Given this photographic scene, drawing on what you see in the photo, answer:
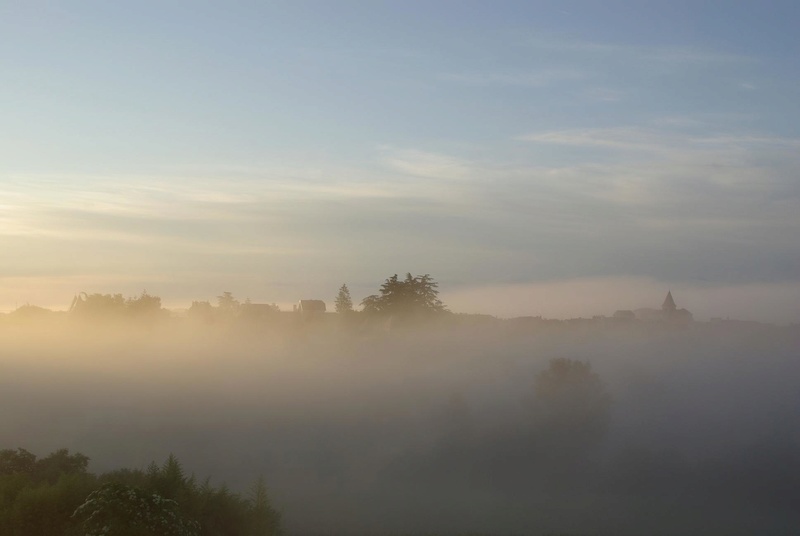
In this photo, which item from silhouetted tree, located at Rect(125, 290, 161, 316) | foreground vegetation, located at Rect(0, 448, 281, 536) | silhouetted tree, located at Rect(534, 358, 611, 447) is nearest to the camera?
foreground vegetation, located at Rect(0, 448, 281, 536)

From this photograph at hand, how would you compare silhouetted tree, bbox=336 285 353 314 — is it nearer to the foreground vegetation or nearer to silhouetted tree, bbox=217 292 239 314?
silhouetted tree, bbox=217 292 239 314

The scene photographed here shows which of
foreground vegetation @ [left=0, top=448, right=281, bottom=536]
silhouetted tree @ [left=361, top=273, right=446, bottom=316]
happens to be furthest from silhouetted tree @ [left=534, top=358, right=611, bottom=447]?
foreground vegetation @ [left=0, top=448, right=281, bottom=536]

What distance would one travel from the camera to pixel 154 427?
125 metres

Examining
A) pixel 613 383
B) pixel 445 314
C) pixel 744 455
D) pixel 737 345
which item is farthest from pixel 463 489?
pixel 737 345

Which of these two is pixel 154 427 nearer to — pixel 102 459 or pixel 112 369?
pixel 102 459

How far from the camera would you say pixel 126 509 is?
37844 millimetres

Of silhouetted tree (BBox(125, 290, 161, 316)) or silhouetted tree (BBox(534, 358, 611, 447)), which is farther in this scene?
silhouetted tree (BBox(125, 290, 161, 316))

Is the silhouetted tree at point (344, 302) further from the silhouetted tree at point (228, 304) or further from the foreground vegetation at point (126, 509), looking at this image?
the foreground vegetation at point (126, 509)

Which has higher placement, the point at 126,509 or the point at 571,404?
the point at 126,509

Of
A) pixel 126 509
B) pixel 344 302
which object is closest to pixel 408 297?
pixel 344 302

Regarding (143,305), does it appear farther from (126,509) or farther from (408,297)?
(126,509)

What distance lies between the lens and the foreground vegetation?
124ft

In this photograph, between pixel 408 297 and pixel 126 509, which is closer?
pixel 126 509

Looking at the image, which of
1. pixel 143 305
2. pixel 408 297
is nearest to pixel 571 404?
pixel 408 297
